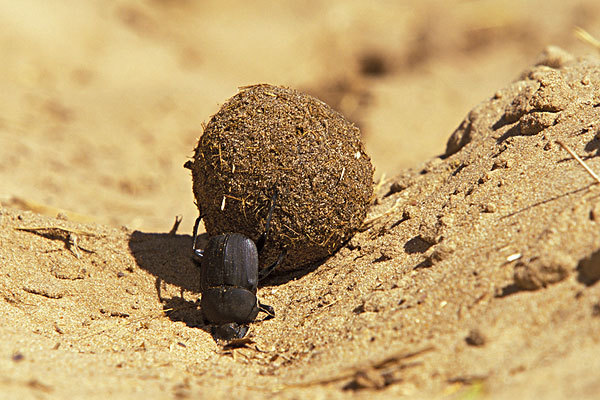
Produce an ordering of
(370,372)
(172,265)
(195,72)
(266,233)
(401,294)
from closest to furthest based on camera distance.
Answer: (370,372) < (401,294) < (266,233) < (172,265) < (195,72)

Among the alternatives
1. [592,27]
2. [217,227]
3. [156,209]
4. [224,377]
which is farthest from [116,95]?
[592,27]

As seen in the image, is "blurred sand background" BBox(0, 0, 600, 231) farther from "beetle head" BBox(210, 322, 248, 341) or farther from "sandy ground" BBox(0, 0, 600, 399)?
"beetle head" BBox(210, 322, 248, 341)

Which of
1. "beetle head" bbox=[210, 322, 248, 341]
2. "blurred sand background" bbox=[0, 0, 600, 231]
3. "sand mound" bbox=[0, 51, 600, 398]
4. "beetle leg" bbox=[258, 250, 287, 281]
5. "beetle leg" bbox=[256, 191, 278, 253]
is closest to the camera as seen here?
"sand mound" bbox=[0, 51, 600, 398]

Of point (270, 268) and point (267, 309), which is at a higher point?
point (270, 268)

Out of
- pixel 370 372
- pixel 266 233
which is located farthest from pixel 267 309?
pixel 370 372

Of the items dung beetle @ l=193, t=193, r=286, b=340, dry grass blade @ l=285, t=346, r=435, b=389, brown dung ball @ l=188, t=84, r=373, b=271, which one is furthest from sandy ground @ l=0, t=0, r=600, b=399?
brown dung ball @ l=188, t=84, r=373, b=271

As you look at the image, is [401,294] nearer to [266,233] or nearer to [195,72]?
[266,233]

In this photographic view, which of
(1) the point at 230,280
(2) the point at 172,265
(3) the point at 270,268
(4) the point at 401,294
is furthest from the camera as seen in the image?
(2) the point at 172,265
